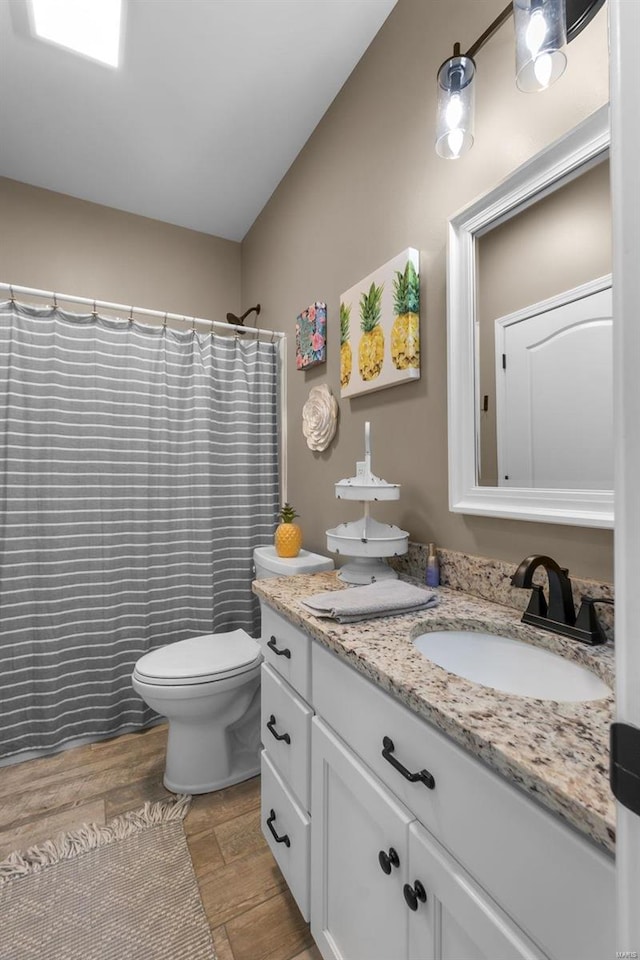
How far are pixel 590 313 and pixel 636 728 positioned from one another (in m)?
0.89

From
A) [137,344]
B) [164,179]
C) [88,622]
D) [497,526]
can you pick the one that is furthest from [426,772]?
[164,179]

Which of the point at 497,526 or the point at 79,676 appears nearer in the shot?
the point at 497,526

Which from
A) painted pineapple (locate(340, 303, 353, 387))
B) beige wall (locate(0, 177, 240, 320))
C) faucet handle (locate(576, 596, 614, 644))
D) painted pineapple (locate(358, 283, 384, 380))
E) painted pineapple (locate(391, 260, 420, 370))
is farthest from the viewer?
beige wall (locate(0, 177, 240, 320))

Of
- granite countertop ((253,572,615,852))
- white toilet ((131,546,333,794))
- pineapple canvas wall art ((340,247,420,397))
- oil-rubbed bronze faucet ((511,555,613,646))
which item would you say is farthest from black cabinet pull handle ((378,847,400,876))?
pineapple canvas wall art ((340,247,420,397))

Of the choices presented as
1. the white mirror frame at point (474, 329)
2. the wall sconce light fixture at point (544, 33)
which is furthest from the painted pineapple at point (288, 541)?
the wall sconce light fixture at point (544, 33)

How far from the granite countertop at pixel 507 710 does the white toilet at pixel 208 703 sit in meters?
0.71

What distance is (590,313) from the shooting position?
0.92 m

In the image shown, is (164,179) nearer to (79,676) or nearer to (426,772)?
(79,676)

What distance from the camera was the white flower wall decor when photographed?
6.02ft

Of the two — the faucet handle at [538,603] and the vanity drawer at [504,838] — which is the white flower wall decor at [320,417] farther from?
the vanity drawer at [504,838]

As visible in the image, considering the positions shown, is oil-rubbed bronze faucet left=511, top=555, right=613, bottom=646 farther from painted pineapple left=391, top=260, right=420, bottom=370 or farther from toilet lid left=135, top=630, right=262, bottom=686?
toilet lid left=135, top=630, right=262, bottom=686

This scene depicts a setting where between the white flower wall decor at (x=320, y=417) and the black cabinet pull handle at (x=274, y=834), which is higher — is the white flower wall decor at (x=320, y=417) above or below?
above

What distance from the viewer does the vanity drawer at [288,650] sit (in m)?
1.04

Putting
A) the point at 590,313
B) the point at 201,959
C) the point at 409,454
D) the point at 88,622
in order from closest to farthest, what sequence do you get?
1. the point at 590,313
2. the point at 201,959
3. the point at 409,454
4. the point at 88,622
